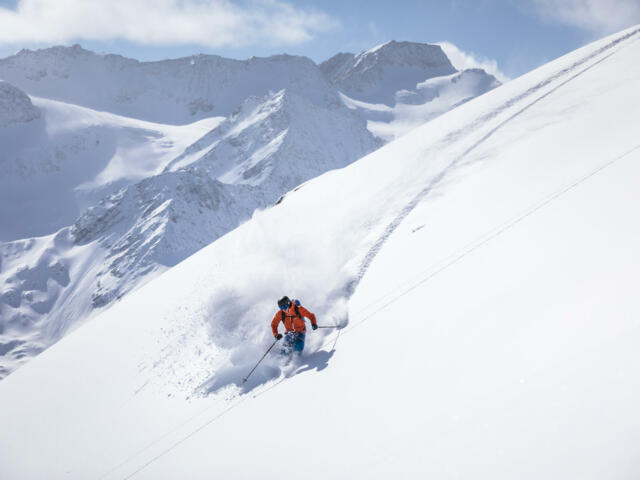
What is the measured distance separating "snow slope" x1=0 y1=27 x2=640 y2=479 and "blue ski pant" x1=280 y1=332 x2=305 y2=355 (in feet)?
1.05

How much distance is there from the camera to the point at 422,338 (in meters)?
5.66

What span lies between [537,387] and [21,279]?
177 m

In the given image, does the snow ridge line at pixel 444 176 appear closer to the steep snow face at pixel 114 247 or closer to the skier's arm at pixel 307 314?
the skier's arm at pixel 307 314

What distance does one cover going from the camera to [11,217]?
162875mm

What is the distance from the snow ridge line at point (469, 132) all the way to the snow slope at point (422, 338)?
10 cm

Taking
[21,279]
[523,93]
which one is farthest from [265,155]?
[523,93]

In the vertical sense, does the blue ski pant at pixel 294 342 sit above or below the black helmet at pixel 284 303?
below

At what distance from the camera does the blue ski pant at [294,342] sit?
7.97 m

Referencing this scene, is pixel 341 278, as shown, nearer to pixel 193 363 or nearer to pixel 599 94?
Answer: pixel 193 363

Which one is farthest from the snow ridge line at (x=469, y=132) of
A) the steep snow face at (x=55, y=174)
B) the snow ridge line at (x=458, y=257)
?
the steep snow face at (x=55, y=174)

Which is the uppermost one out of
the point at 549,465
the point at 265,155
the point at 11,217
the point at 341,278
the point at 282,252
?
the point at 11,217

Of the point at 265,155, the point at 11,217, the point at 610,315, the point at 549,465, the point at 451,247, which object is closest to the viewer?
the point at 549,465

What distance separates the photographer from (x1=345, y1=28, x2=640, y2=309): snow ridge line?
9.83 metres

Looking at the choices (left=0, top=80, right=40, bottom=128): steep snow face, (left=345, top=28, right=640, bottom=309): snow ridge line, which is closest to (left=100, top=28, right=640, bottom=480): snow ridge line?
(left=345, top=28, right=640, bottom=309): snow ridge line
